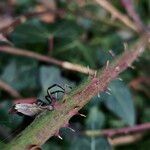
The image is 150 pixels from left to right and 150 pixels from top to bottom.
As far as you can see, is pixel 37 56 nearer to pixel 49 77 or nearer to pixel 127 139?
pixel 49 77

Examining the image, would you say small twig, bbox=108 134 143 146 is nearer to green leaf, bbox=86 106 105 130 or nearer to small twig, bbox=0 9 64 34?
green leaf, bbox=86 106 105 130

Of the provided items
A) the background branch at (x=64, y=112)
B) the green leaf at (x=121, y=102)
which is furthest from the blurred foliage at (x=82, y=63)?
the background branch at (x=64, y=112)

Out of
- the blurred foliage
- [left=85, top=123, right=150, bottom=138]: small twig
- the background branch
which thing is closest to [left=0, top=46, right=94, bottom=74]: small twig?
the blurred foliage

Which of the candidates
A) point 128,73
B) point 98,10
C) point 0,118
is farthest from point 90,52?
point 0,118

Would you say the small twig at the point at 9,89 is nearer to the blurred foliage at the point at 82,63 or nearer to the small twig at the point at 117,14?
the blurred foliage at the point at 82,63

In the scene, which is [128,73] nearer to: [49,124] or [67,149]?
[67,149]

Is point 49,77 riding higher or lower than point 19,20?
lower

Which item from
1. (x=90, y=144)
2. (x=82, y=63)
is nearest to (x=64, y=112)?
(x=90, y=144)
